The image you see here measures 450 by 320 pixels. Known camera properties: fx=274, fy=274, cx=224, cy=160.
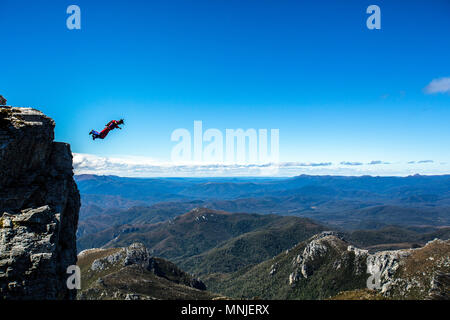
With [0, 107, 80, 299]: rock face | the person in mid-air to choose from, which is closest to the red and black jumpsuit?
the person in mid-air

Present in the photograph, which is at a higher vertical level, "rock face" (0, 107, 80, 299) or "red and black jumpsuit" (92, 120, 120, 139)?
"red and black jumpsuit" (92, 120, 120, 139)

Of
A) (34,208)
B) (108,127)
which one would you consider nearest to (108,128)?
(108,127)

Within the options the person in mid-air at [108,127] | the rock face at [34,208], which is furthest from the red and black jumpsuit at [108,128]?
the rock face at [34,208]

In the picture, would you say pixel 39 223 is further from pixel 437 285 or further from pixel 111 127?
pixel 437 285

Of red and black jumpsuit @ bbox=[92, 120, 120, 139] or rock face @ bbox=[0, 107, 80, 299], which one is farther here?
red and black jumpsuit @ bbox=[92, 120, 120, 139]

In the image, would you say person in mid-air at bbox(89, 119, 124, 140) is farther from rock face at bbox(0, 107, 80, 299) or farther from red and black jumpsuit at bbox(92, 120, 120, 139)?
rock face at bbox(0, 107, 80, 299)

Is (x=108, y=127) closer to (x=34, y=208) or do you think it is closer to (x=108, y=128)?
(x=108, y=128)
